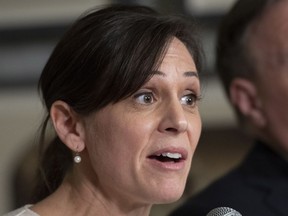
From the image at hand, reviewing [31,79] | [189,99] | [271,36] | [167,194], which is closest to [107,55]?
[189,99]

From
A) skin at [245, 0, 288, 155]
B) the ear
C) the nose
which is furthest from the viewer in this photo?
skin at [245, 0, 288, 155]

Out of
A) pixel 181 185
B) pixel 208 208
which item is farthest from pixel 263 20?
pixel 181 185

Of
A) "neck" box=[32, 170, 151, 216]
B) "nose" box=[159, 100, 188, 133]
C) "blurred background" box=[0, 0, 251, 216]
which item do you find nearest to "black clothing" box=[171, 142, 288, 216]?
"neck" box=[32, 170, 151, 216]

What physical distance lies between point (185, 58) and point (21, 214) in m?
0.58

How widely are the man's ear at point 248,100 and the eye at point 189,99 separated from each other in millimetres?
887

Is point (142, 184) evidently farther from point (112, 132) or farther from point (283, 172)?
point (283, 172)

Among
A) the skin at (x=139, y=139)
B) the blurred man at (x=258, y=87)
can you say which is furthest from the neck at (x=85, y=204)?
the blurred man at (x=258, y=87)

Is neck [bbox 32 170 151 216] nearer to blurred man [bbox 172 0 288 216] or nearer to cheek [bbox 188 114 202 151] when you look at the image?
cheek [bbox 188 114 202 151]

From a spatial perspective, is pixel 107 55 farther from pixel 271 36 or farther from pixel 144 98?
pixel 271 36

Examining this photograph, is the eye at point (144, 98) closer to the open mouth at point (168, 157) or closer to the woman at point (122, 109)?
→ the woman at point (122, 109)

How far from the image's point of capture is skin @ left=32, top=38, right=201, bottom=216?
2.13 metres

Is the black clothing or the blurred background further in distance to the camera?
the blurred background

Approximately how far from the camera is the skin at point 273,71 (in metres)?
3.03

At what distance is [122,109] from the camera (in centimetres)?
215
